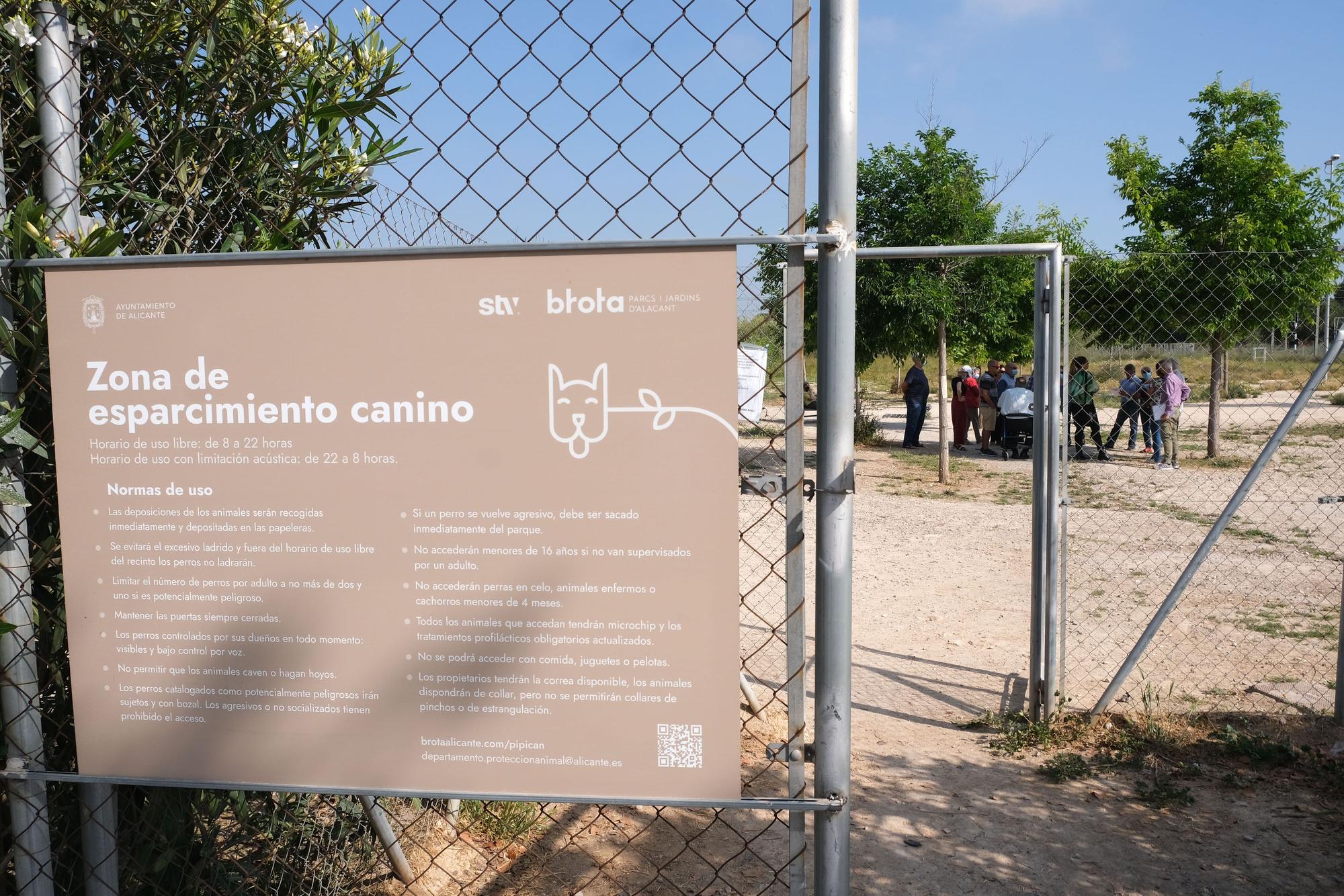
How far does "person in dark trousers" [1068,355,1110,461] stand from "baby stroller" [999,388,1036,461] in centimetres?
76

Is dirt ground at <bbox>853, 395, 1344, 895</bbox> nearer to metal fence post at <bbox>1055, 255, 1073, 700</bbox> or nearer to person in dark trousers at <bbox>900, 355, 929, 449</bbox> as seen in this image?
metal fence post at <bbox>1055, 255, 1073, 700</bbox>

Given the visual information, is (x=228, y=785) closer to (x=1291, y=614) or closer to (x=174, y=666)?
(x=174, y=666)

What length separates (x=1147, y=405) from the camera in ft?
53.2

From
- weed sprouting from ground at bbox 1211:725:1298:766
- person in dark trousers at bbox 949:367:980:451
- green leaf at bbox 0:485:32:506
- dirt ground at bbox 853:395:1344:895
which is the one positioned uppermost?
green leaf at bbox 0:485:32:506

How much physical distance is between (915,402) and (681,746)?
17.1 metres

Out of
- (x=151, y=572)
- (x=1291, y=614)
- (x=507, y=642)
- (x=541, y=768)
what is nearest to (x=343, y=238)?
(x=151, y=572)

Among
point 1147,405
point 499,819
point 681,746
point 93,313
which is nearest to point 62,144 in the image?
point 93,313

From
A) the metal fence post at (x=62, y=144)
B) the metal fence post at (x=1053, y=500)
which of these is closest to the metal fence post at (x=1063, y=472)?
the metal fence post at (x=1053, y=500)

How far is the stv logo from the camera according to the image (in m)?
1.86

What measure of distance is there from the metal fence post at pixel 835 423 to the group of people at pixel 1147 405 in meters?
13.2

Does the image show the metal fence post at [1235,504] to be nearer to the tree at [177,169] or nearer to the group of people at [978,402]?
the tree at [177,169]

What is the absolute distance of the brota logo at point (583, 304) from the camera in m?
1.70

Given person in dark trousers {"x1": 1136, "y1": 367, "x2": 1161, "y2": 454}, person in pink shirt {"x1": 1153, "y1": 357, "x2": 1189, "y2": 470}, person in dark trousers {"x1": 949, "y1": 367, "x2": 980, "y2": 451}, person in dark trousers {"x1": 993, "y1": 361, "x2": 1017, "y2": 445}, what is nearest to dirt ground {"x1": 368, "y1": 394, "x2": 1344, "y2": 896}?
person in pink shirt {"x1": 1153, "y1": 357, "x2": 1189, "y2": 470}

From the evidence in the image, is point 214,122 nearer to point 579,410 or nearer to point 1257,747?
Answer: point 579,410
